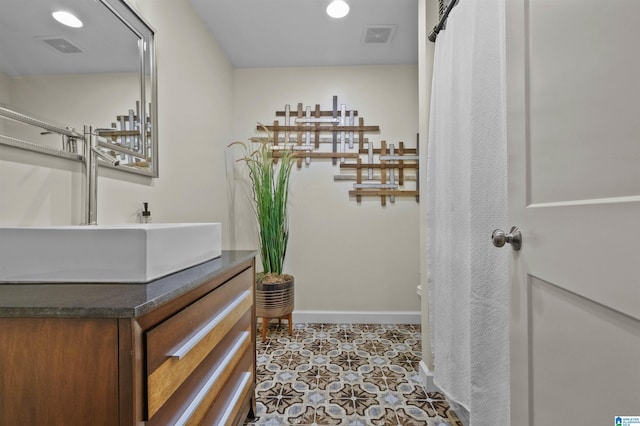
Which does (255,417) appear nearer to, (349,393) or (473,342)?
(349,393)

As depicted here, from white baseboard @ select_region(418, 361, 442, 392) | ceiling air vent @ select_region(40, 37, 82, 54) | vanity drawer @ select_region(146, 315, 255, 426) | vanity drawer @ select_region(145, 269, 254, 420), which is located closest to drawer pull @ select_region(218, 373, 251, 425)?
vanity drawer @ select_region(146, 315, 255, 426)

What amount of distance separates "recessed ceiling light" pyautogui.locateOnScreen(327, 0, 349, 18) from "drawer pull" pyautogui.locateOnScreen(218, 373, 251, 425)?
7.34ft

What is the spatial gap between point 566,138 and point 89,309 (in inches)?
40.7

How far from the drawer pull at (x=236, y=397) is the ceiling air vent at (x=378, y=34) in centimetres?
242

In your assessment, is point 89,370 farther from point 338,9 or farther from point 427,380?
point 338,9

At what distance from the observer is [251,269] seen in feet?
4.56

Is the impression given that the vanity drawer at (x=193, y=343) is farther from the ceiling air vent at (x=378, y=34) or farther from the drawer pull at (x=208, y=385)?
the ceiling air vent at (x=378, y=34)

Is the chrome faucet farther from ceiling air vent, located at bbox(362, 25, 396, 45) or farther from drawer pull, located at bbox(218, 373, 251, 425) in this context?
ceiling air vent, located at bbox(362, 25, 396, 45)

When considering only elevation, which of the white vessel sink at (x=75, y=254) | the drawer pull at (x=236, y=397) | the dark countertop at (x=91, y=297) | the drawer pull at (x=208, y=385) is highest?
the white vessel sink at (x=75, y=254)

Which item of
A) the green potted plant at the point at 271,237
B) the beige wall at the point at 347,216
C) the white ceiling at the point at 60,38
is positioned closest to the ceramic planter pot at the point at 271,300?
the green potted plant at the point at 271,237

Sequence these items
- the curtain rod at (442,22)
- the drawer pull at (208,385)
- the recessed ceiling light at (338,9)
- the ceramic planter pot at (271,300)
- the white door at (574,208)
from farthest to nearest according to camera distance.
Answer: the ceramic planter pot at (271,300)
the recessed ceiling light at (338,9)
the curtain rod at (442,22)
the drawer pull at (208,385)
the white door at (574,208)

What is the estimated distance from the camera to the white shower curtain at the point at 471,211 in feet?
3.30

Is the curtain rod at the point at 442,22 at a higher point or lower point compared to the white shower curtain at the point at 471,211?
higher

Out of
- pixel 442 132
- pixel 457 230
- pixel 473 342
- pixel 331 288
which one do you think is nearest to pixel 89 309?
pixel 473 342
